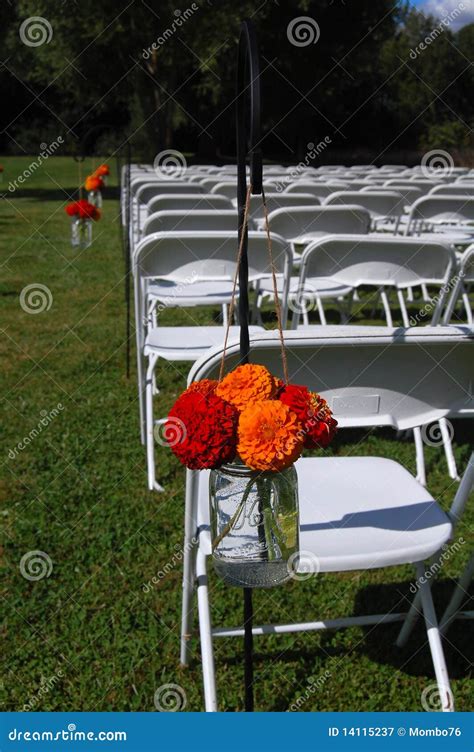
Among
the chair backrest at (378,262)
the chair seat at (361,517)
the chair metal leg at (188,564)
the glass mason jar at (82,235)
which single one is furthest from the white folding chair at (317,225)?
the glass mason jar at (82,235)

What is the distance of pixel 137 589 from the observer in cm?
272

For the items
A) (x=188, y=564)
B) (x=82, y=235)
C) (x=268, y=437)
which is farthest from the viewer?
(x=82, y=235)

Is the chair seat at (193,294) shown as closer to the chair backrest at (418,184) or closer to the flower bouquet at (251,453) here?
the flower bouquet at (251,453)

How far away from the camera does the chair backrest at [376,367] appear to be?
155 cm

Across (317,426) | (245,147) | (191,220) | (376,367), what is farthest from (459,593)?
(191,220)

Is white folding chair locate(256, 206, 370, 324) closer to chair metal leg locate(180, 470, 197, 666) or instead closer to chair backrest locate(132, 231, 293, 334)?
chair backrest locate(132, 231, 293, 334)

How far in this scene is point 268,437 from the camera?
4.02ft

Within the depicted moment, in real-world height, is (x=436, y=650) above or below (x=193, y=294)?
below

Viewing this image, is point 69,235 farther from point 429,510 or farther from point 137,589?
point 429,510

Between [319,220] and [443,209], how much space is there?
4.51 ft

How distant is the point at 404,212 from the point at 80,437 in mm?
3776

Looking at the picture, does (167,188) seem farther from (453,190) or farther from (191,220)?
(453,190)

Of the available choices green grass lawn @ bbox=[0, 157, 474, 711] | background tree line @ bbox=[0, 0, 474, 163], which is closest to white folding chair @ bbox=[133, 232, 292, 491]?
green grass lawn @ bbox=[0, 157, 474, 711]

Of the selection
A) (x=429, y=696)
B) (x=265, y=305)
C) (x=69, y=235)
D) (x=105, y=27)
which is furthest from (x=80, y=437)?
(x=105, y=27)
